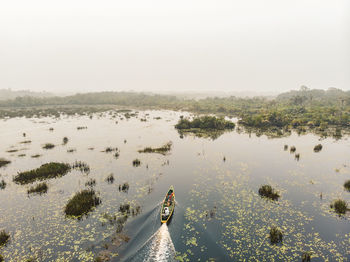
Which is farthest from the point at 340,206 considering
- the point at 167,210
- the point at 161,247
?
the point at 161,247

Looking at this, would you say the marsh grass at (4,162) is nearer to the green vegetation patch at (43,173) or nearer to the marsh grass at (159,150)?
the green vegetation patch at (43,173)

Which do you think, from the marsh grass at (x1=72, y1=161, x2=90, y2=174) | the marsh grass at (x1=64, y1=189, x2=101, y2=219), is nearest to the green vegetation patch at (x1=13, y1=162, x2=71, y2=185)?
the marsh grass at (x1=72, y1=161, x2=90, y2=174)

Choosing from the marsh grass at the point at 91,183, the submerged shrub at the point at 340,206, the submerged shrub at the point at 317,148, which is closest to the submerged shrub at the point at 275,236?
the submerged shrub at the point at 340,206

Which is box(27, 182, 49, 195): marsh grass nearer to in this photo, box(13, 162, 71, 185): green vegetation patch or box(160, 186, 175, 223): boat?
box(13, 162, 71, 185): green vegetation patch

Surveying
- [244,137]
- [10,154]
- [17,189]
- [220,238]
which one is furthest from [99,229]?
[244,137]

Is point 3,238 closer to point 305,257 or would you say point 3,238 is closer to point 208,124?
point 305,257

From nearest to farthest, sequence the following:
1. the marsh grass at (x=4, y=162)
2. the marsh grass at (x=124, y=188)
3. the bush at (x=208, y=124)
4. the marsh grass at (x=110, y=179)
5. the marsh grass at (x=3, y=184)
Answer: the marsh grass at (x=124, y=188)
the marsh grass at (x=3, y=184)
the marsh grass at (x=110, y=179)
the marsh grass at (x=4, y=162)
the bush at (x=208, y=124)
